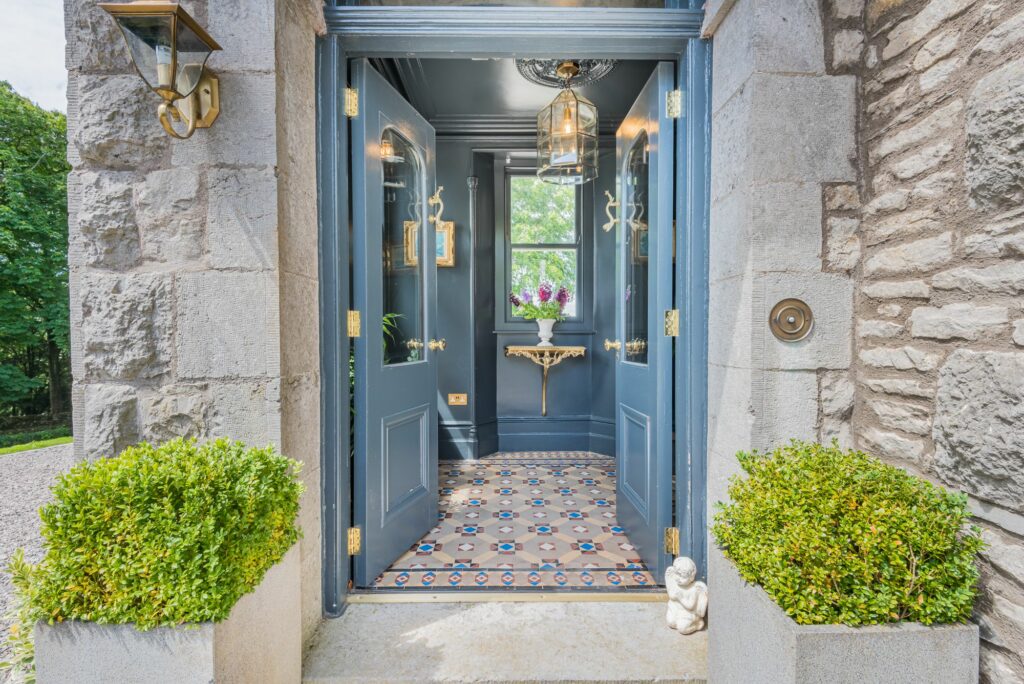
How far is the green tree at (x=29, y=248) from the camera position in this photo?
767cm

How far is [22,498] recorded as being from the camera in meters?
3.24

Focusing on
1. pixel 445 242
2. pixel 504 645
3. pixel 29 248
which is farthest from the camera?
pixel 29 248

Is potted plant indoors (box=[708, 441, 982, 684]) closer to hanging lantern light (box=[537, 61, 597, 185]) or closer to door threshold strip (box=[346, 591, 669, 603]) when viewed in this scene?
door threshold strip (box=[346, 591, 669, 603])

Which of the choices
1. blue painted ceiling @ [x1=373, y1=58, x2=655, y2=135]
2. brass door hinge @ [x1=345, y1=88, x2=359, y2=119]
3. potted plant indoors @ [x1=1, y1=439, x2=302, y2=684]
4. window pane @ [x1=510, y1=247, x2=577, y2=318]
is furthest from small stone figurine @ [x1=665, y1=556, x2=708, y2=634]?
blue painted ceiling @ [x1=373, y1=58, x2=655, y2=135]

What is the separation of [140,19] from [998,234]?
2207 mm

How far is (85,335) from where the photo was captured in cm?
138

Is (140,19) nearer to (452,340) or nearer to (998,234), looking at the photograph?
(998,234)

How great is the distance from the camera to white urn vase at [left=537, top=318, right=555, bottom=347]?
3955 mm

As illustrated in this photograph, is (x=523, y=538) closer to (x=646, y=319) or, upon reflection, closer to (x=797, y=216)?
(x=646, y=319)

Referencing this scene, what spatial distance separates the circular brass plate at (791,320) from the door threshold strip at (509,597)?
1130mm

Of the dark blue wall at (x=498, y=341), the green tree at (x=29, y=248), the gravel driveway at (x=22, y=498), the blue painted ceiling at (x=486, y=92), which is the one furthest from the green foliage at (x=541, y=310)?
the green tree at (x=29, y=248)

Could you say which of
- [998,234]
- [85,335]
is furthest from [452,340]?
[998,234]

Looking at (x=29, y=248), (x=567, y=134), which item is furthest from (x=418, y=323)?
(x=29, y=248)

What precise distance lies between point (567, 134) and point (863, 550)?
2452mm
